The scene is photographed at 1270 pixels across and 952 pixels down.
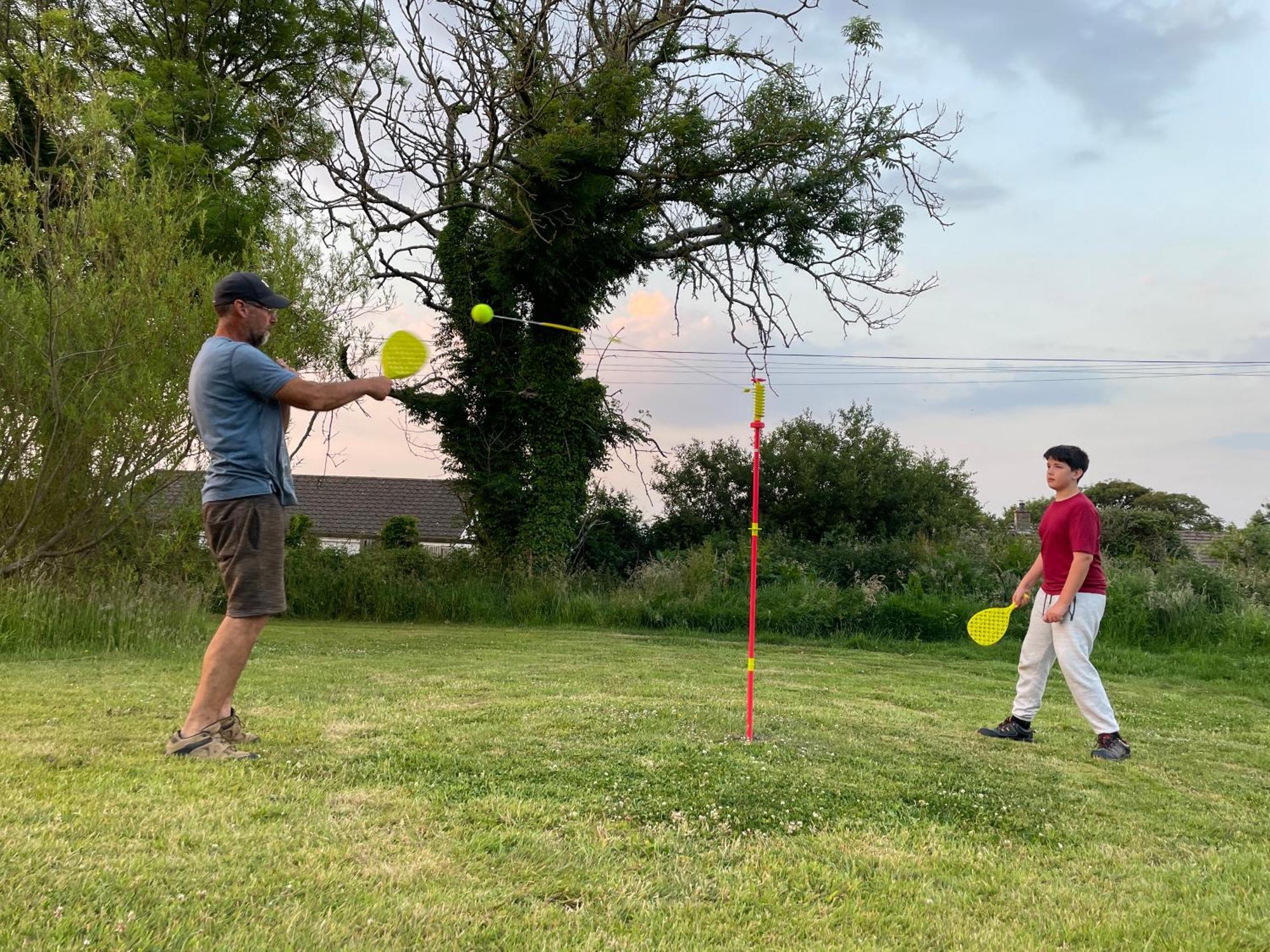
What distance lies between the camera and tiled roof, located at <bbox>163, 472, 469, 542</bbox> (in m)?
40.5

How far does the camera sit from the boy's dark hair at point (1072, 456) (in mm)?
6555

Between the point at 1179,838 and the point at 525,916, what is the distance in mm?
3101

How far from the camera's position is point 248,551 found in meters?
4.77

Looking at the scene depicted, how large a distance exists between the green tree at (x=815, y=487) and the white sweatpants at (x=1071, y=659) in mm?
20201

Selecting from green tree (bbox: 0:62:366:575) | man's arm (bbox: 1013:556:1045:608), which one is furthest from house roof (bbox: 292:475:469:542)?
man's arm (bbox: 1013:556:1045:608)

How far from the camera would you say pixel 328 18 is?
78.1ft

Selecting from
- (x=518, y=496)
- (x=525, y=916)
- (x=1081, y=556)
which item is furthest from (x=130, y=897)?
(x=518, y=496)

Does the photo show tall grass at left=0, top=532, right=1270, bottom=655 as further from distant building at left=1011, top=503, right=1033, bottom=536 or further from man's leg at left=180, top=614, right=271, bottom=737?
distant building at left=1011, top=503, right=1033, bottom=536

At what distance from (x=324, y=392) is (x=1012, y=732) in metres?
4.83

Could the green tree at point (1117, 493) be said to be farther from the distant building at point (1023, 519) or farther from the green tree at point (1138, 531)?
the green tree at point (1138, 531)

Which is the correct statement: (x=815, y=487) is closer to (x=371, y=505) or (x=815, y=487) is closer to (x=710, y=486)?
(x=710, y=486)

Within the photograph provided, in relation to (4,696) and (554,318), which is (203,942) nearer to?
(4,696)

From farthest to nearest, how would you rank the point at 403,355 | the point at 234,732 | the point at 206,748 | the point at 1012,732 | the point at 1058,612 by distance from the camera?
1. the point at 1012,732
2. the point at 1058,612
3. the point at 403,355
4. the point at 234,732
5. the point at 206,748

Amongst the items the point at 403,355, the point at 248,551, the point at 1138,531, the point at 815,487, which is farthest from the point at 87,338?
the point at 1138,531
